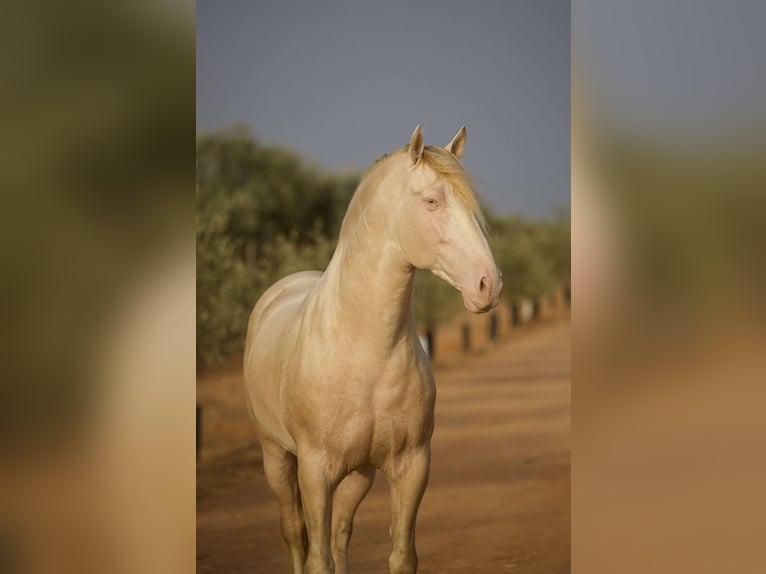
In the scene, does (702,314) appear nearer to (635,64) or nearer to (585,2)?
(635,64)

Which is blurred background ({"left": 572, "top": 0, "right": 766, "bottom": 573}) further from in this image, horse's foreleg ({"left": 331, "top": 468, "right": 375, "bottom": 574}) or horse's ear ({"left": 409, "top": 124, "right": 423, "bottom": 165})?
horse's ear ({"left": 409, "top": 124, "right": 423, "bottom": 165})

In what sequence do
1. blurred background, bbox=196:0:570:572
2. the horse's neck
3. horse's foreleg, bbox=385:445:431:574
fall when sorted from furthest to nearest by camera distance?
1. blurred background, bbox=196:0:570:572
2. horse's foreleg, bbox=385:445:431:574
3. the horse's neck

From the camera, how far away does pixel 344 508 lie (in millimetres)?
3553

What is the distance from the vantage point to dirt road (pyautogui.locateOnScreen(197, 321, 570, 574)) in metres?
5.33

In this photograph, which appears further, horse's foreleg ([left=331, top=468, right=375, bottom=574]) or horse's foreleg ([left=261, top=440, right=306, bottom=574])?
horse's foreleg ([left=261, top=440, right=306, bottom=574])

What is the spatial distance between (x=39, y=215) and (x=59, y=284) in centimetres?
25

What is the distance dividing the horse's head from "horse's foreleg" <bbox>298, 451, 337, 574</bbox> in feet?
2.35

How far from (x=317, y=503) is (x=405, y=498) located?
28 cm

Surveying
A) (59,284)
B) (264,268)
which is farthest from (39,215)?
(264,268)

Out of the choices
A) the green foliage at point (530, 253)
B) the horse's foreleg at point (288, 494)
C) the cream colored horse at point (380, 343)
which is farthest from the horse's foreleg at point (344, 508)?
the green foliage at point (530, 253)

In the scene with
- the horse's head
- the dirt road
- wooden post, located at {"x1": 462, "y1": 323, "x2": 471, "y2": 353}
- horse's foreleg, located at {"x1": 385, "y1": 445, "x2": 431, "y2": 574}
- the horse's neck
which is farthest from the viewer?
wooden post, located at {"x1": 462, "y1": 323, "x2": 471, "y2": 353}

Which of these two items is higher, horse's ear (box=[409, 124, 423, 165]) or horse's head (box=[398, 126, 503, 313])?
horse's ear (box=[409, 124, 423, 165])

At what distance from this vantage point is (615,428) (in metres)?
3.76

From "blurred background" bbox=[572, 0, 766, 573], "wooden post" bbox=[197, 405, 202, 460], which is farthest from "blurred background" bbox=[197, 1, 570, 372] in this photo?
"blurred background" bbox=[572, 0, 766, 573]
